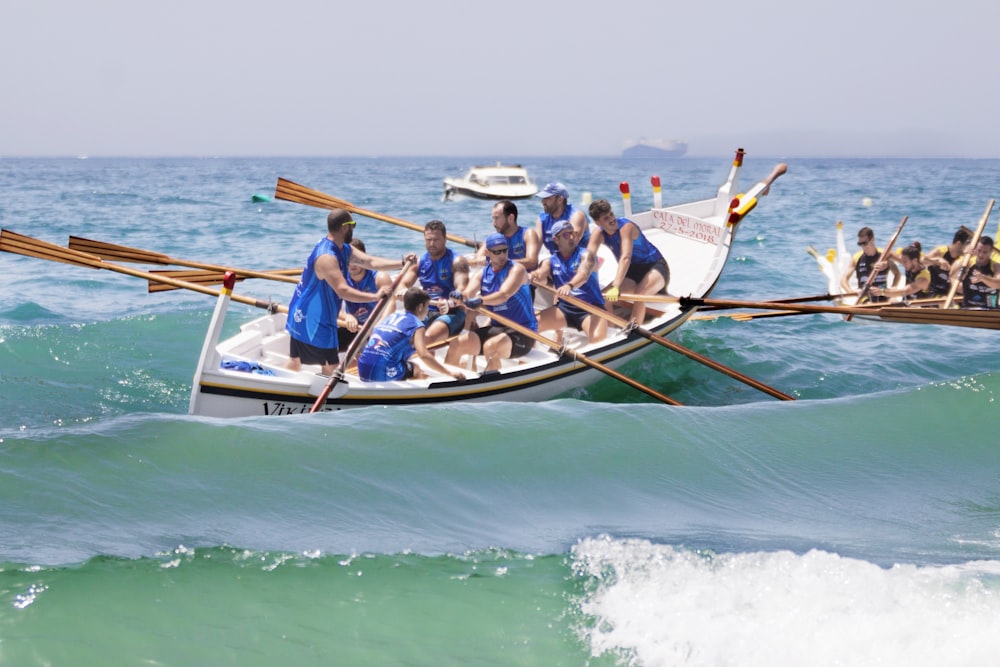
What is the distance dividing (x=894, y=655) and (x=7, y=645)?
4.23m

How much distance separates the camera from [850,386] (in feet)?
37.3

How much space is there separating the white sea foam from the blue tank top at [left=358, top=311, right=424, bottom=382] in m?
3.14

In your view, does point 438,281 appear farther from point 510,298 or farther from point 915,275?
point 915,275

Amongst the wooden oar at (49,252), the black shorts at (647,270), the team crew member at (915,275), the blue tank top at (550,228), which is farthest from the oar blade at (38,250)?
the team crew member at (915,275)

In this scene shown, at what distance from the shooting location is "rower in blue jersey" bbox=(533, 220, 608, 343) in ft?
32.8

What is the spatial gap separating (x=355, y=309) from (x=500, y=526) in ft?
11.6

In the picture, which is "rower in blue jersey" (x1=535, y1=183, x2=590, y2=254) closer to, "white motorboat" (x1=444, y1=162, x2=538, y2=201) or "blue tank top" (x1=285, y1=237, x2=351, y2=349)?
"blue tank top" (x1=285, y1=237, x2=351, y2=349)

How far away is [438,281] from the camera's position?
9.27m

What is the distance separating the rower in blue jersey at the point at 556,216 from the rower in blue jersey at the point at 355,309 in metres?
2.11

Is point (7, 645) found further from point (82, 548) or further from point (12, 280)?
point (12, 280)

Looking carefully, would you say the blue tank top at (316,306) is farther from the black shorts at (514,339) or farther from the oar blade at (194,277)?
the black shorts at (514,339)

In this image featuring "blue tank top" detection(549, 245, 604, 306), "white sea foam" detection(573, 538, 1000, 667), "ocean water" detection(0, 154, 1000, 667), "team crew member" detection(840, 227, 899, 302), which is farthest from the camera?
"team crew member" detection(840, 227, 899, 302)

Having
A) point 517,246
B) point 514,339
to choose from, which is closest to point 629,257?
point 517,246

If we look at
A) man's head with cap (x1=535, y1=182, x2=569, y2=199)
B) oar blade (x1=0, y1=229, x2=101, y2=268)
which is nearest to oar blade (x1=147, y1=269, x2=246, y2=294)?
oar blade (x1=0, y1=229, x2=101, y2=268)
